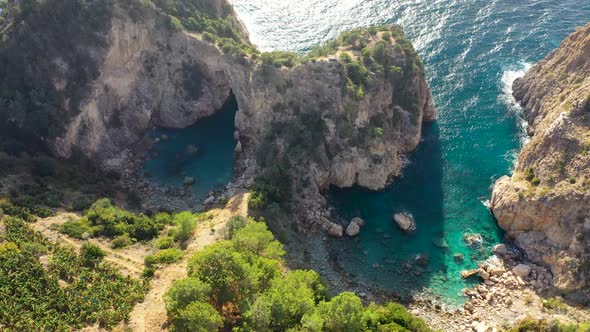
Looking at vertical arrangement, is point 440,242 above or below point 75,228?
below

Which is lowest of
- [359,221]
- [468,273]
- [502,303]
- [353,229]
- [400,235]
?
[502,303]

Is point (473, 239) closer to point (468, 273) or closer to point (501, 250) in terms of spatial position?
point (501, 250)

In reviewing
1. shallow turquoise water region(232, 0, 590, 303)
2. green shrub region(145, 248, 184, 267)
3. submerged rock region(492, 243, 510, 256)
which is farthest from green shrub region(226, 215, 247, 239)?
submerged rock region(492, 243, 510, 256)

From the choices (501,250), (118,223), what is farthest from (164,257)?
(501,250)

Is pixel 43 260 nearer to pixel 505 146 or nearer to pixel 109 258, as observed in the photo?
pixel 109 258

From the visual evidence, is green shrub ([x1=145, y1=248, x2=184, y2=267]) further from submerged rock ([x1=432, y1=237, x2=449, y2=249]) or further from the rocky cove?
submerged rock ([x1=432, y1=237, x2=449, y2=249])

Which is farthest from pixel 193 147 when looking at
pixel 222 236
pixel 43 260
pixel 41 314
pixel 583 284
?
pixel 583 284

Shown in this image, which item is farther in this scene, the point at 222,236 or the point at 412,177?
the point at 412,177
